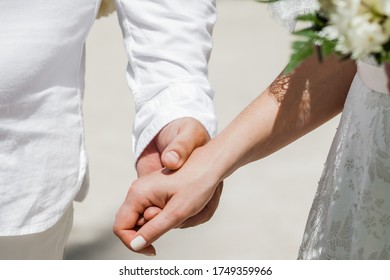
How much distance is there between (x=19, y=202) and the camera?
1.77 metres

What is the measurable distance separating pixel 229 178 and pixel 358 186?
246 centimetres

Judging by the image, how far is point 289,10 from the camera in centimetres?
167

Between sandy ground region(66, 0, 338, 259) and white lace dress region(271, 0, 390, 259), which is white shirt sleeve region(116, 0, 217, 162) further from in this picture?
sandy ground region(66, 0, 338, 259)

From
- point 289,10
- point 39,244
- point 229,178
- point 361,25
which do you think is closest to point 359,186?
point 289,10

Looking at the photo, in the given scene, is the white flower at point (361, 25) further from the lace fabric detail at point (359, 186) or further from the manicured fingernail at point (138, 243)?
the manicured fingernail at point (138, 243)

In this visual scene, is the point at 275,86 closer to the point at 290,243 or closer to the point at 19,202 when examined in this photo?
the point at 19,202

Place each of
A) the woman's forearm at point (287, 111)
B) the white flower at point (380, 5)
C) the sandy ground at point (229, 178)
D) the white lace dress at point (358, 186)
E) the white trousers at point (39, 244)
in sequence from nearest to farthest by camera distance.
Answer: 1. the white flower at point (380, 5)
2. the white lace dress at point (358, 186)
3. the woman's forearm at point (287, 111)
4. the white trousers at point (39, 244)
5. the sandy ground at point (229, 178)

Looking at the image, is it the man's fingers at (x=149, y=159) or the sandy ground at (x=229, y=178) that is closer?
the man's fingers at (x=149, y=159)

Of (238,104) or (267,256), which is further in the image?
(238,104)

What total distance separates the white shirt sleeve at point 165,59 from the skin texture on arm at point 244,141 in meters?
0.18

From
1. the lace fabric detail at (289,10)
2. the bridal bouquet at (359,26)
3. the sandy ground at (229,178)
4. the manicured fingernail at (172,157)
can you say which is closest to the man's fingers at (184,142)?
the manicured fingernail at (172,157)

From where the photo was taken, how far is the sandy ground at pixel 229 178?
138 inches

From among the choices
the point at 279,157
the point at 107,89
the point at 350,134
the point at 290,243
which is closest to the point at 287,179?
the point at 279,157
